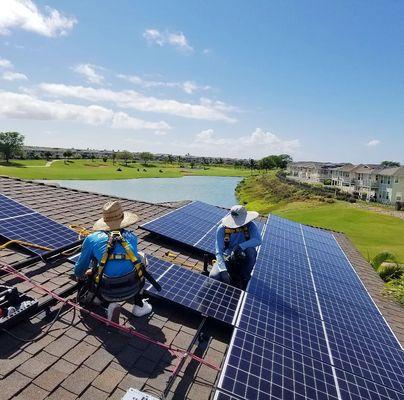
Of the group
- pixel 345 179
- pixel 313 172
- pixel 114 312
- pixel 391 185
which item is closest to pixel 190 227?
pixel 114 312

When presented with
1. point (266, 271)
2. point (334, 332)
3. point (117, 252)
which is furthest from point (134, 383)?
point (266, 271)

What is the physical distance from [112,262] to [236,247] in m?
3.47

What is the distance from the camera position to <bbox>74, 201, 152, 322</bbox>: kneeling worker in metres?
5.14

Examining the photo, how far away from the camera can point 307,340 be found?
20.1ft

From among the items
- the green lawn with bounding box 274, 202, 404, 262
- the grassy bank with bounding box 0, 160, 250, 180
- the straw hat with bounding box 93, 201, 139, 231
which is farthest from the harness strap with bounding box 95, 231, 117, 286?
the grassy bank with bounding box 0, 160, 250, 180

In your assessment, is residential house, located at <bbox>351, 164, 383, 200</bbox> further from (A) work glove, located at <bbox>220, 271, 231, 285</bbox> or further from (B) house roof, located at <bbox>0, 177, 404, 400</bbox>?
(B) house roof, located at <bbox>0, 177, 404, 400</bbox>

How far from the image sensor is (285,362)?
5.13 metres

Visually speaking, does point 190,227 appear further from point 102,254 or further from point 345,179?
point 345,179

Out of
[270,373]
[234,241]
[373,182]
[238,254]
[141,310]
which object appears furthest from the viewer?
[373,182]

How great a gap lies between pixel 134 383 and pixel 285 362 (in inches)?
90.8

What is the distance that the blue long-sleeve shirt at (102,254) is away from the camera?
5.16 meters

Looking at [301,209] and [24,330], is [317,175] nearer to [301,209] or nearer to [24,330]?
[301,209]

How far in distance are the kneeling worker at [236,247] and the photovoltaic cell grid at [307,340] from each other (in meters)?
0.43

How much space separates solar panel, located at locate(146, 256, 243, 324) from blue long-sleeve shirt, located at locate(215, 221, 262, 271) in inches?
Answer: 25.9
